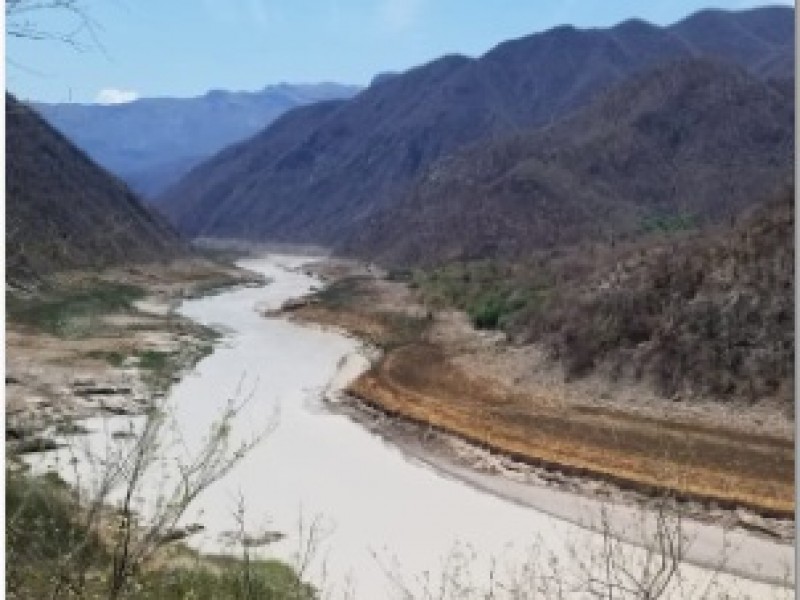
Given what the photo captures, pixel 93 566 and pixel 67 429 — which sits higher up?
pixel 67 429

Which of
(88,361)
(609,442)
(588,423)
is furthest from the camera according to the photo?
(88,361)

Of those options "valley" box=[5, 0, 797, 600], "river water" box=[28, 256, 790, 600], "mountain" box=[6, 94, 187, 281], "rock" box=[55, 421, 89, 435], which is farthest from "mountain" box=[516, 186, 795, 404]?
"mountain" box=[6, 94, 187, 281]

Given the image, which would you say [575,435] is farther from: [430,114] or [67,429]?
[430,114]

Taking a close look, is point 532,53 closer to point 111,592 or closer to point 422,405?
point 422,405

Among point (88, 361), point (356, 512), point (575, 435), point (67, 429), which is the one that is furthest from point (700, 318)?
point (67, 429)

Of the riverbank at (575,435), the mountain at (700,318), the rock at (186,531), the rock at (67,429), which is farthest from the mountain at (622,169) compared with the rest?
the rock at (67,429)
